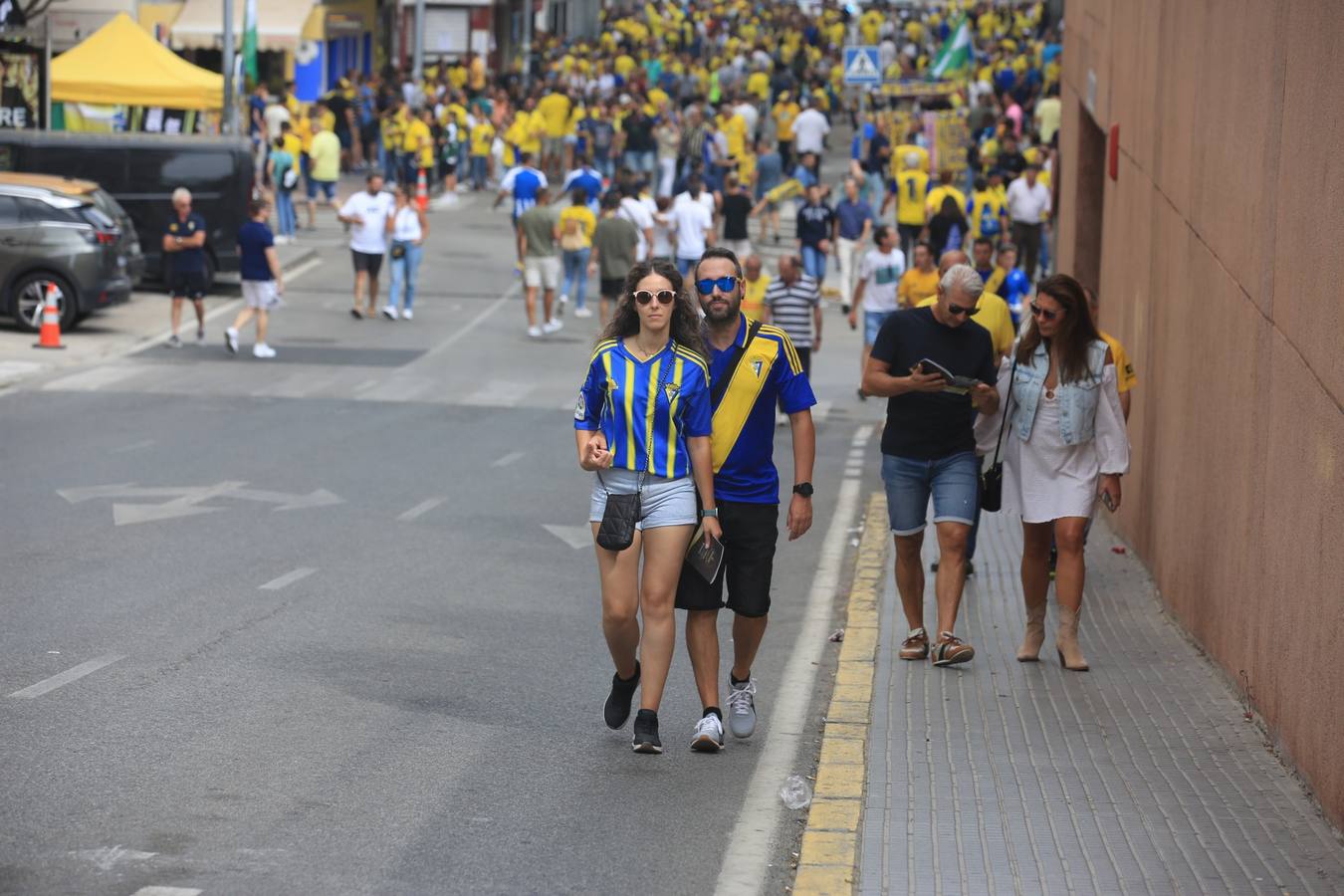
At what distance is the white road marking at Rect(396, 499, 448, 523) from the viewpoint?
1458 centimetres

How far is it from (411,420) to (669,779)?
12.3 meters

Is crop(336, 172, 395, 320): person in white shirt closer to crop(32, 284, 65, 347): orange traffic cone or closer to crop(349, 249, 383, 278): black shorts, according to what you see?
crop(349, 249, 383, 278): black shorts

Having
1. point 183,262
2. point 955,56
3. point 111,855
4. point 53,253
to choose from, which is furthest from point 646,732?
point 955,56

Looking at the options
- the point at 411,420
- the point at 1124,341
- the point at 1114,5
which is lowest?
the point at 411,420

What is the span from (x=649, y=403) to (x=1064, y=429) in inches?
102

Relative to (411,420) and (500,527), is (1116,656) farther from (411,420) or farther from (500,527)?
(411,420)

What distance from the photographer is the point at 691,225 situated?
2841 cm

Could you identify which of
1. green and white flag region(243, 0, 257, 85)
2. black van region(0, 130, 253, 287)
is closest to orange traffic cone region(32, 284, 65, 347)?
black van region(0, 130, 253, 287)

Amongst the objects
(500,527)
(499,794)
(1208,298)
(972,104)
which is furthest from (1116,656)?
(972,104)

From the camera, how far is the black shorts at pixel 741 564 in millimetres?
8406

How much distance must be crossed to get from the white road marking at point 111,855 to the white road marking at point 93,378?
15.2 metres

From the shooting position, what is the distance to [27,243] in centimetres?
2473

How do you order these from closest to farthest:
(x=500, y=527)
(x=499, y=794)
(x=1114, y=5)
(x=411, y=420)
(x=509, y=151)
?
(x=499, y=794) → (x=500, y=527) → (x=1114, y=5) → (x=411, y=420) → (x=509, y=151)

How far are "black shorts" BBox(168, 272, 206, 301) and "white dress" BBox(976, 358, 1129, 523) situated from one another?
649 inches
